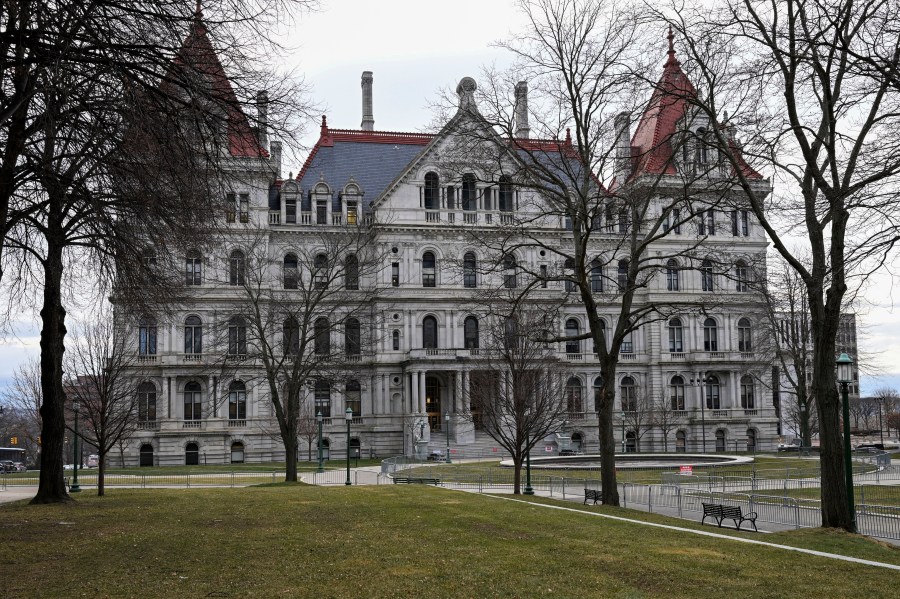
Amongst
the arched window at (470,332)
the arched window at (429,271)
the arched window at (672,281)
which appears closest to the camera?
the arched window at (429,271)

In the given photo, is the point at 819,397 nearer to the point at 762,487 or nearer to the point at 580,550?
the point at 580,550

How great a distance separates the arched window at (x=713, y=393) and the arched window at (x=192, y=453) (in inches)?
1495

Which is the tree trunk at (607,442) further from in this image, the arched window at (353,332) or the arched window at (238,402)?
the arched window at (238,402)

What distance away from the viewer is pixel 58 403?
22781 mm

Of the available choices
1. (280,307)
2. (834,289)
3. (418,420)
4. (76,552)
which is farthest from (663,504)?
(418,420)

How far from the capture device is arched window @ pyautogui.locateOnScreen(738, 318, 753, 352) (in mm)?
71312

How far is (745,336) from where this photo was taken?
71.8m

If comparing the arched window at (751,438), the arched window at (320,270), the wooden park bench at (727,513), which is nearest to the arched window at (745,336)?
the arched window at (751,438)

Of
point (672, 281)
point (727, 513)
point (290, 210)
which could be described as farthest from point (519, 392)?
point (672, 281)

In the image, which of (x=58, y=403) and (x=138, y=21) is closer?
(x=138, y=21)

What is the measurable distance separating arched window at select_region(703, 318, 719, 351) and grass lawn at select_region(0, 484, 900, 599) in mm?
Result: 53067

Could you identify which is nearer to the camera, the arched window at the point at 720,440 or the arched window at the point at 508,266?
the arched window at the point at 508,266

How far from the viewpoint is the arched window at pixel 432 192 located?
65.5 metres

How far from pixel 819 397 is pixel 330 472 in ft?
102
